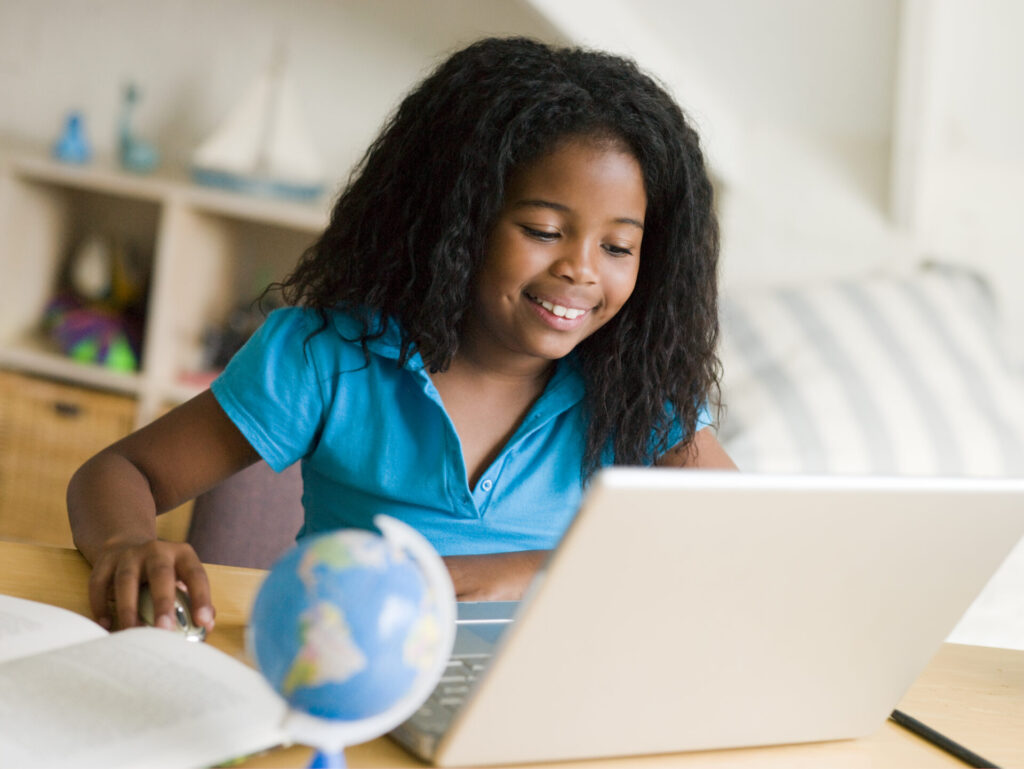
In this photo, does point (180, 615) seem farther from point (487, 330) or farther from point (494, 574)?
point (487, 330)

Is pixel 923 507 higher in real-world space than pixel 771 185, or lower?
lower

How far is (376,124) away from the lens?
2449mm

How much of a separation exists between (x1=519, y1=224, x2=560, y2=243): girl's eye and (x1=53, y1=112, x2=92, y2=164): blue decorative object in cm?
172

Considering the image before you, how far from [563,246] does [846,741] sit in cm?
51

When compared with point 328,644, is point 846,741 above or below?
below

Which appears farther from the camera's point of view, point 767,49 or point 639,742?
point 767,49

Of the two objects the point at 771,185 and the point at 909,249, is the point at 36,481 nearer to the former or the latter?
the point at 771,185

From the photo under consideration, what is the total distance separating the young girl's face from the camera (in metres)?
1.04

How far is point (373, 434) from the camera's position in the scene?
3.68 feet

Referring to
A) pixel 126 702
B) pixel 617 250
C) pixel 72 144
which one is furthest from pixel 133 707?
pixel 72 144

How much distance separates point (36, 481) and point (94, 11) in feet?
3.55

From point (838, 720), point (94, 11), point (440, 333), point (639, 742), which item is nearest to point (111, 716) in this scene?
point (639, 742)

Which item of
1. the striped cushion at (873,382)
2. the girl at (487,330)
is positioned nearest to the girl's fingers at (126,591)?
the girl at (487,330)

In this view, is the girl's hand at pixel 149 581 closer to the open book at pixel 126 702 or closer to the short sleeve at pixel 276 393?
the open book at pixel 126 702
